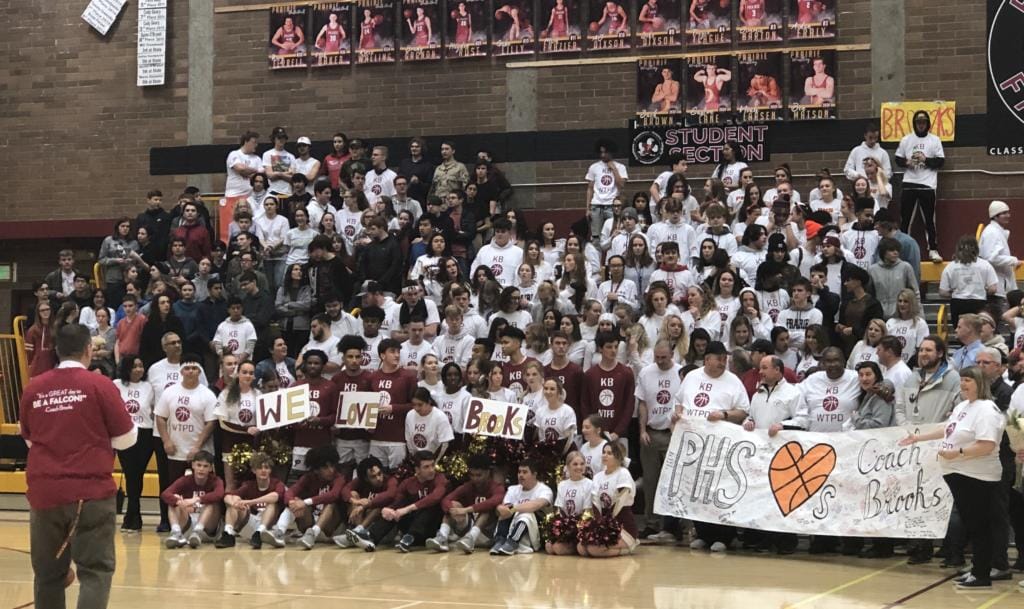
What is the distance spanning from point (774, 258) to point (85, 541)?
10.4m

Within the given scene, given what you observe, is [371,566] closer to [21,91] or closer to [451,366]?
[451,366]

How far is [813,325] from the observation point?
14.8 metres

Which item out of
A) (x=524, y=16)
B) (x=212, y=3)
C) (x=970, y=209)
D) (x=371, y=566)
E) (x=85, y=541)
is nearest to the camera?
(x=85, y=541)

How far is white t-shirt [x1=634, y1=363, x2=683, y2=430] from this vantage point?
14703mm

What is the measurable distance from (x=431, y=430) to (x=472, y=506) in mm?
1039

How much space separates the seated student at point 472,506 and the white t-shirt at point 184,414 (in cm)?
311

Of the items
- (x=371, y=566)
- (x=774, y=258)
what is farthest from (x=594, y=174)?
(x=371, y=566)

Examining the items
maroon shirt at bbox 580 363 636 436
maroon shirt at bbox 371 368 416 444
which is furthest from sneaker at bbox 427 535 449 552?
maroon shirt at bbox 580 363 636 436

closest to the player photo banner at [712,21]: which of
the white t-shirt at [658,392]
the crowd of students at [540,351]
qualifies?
the crowd of students at [540,351]

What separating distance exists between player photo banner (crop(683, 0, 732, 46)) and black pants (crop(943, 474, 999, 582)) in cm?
1218

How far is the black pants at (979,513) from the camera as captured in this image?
442 inches

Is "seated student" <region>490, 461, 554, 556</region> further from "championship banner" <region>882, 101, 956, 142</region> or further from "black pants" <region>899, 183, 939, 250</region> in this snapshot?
"championship banner" <region>882, 101, 956, 142</region>

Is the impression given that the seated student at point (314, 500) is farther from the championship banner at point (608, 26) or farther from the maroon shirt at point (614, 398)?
the championship banner at point (608, 26)

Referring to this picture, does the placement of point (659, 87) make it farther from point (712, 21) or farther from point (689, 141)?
point (712, 21)
